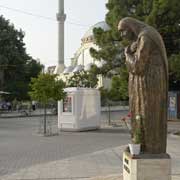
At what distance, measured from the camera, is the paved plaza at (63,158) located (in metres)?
12.0

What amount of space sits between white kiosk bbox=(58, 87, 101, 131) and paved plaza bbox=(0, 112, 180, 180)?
13.2ft

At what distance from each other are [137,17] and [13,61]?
93.4 ft

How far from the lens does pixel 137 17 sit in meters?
29.9

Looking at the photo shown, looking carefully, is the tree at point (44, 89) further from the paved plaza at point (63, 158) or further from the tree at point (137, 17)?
the tree at point (137, 17)

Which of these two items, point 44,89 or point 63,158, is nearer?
point 63,158

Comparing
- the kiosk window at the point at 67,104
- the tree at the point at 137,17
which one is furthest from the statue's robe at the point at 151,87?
the tree at the point at 137,17

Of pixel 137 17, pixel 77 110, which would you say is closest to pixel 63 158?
pixel 77 110

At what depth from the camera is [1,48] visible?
5531 cm

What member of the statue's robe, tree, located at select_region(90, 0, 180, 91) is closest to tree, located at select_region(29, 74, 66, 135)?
tree, located at select_region(90, 0, 180, 91)

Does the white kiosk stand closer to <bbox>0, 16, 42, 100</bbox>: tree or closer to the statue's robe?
the statue's robe

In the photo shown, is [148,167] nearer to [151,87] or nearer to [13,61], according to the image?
[151,87]

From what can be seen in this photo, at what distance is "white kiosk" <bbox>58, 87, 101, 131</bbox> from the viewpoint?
26.7m

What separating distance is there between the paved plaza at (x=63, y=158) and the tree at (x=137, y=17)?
10134 millimetres

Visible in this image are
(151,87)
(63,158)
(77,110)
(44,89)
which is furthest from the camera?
(77,110)
